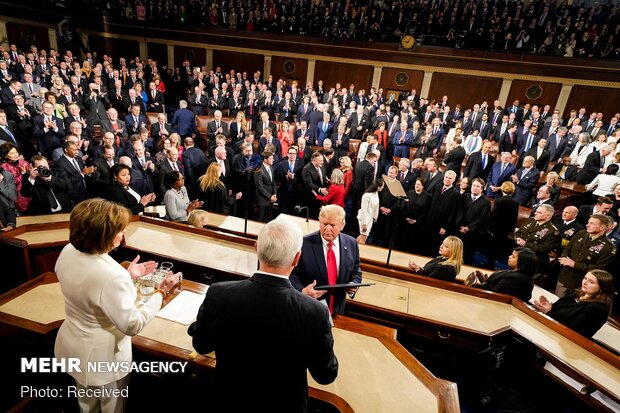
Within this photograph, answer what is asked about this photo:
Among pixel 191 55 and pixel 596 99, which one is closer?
pixel 596 99

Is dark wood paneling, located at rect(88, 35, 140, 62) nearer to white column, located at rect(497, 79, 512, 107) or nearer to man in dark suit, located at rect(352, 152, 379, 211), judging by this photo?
man in dark suit, located at rect(352, 152, 379, 211)

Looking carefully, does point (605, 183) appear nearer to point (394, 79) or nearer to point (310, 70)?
point (394, 79)

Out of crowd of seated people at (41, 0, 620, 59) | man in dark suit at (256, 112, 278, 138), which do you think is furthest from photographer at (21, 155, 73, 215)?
crowd of seated people at (41, 0, 620, 59)

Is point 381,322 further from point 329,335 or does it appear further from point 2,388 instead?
point 2,388

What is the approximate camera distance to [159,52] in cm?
1648

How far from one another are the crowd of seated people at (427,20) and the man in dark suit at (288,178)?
1009 cm

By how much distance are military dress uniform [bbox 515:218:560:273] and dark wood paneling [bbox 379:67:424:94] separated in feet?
36.7

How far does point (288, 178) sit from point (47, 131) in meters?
4.46

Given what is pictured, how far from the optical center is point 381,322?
9.31 feet

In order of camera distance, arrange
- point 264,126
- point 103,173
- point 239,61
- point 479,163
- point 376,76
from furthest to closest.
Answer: point 239,61 → point 376,76 → point 264,126 → point 479,163 → point 103,173

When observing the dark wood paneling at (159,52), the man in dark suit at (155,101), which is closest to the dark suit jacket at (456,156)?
the man in dark suit at (155,101)

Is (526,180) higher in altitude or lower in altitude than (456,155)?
lower

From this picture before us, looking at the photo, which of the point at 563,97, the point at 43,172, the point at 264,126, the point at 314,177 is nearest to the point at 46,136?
the point at 43,172

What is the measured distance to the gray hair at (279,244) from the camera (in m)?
1.43
